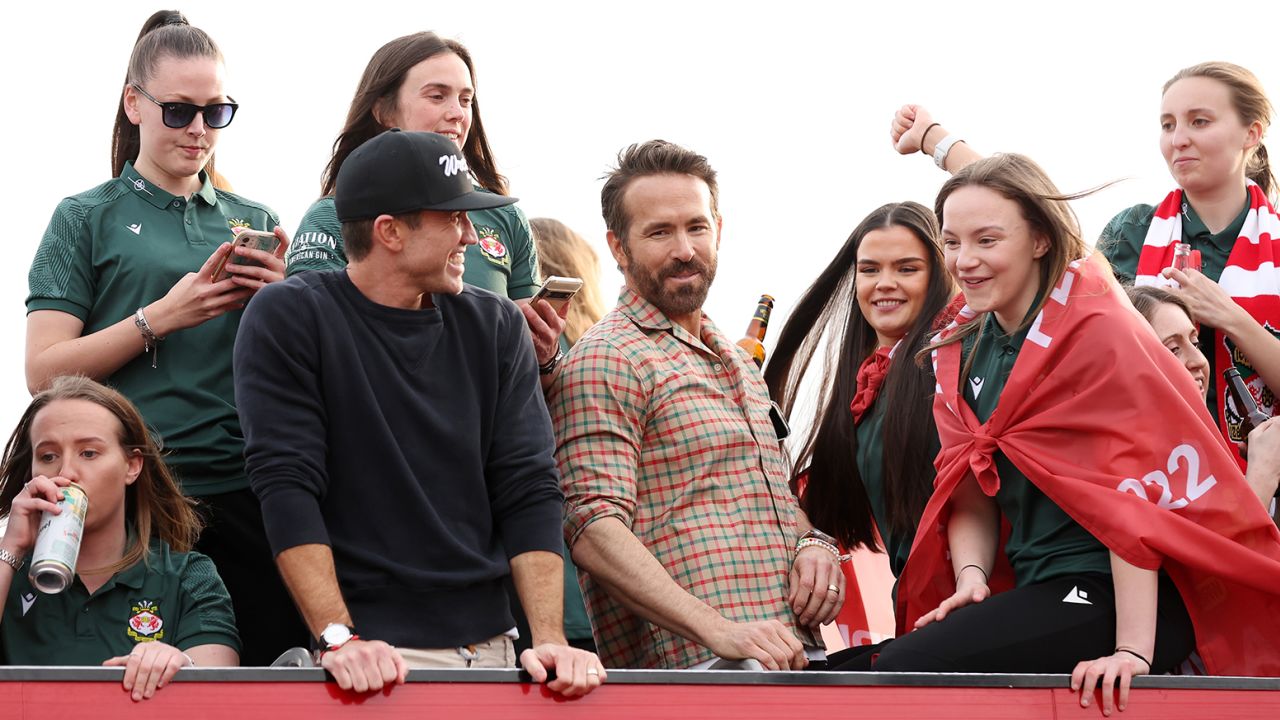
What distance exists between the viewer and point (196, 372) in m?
3.87

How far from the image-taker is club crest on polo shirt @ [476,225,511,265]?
4145 mm

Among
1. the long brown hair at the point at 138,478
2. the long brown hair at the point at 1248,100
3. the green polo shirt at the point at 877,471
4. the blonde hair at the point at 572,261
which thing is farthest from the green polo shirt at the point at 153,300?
the long brown hair at the point at 1248,100

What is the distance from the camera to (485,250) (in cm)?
414

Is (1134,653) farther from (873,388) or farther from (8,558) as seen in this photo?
(8,558)

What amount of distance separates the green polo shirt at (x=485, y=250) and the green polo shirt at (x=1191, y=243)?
1.87m

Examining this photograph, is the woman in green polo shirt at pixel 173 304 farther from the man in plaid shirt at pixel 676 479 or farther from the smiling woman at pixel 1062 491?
the smiling woman at pixel 1062 491

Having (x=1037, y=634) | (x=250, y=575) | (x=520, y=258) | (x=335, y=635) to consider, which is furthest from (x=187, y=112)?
(x=1037, y=634)

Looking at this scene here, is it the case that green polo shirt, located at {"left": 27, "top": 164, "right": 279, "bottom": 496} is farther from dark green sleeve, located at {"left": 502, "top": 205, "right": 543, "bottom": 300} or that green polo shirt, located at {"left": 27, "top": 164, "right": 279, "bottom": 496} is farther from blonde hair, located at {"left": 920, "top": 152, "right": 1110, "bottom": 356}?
blonde hair, located at {"left": 920, "top": 152, "right": 1110, "bottom": 356}

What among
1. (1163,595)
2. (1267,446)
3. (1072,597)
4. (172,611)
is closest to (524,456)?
(172,611)

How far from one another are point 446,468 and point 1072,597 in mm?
1462

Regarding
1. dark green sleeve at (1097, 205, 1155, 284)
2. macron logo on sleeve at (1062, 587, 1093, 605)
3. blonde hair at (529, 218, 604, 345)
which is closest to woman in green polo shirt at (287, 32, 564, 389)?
blonde hair at (529, 218, 604, 345)

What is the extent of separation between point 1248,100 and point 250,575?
10.8 ft

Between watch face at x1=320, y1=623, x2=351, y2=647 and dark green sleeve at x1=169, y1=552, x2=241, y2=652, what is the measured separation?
0.59 metres

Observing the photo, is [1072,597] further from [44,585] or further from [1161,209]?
[44,585]
